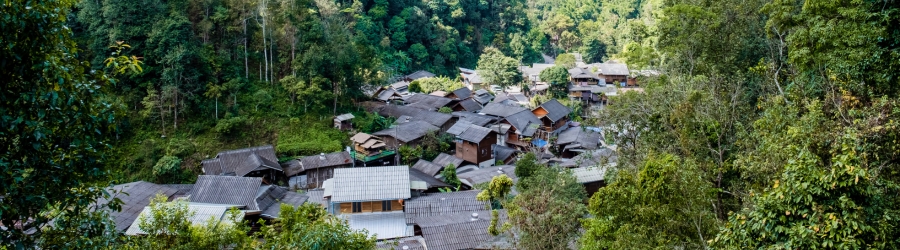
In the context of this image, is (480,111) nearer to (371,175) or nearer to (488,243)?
(371,175)

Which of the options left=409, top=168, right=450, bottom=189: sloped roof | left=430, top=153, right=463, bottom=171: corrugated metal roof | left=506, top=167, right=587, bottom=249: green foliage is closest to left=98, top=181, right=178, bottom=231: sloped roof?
left=409, top=168, right=450, bottom=189: sloped roof

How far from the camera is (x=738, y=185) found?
36.4 feet

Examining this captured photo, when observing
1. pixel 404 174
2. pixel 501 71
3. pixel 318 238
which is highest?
pixel 318 238

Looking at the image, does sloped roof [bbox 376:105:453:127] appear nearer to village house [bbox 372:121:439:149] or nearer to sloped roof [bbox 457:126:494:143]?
village house [bbox 372:121:439:149]

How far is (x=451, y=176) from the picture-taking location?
24266 millimetres

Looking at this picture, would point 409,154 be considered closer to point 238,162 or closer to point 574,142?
point 238,162

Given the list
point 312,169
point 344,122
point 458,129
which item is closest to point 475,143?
point 458,129

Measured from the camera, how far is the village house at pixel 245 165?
75.4ft

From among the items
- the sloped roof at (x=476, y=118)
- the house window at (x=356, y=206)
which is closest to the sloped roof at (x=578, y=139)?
the sloped roof at (x=476, y=118)

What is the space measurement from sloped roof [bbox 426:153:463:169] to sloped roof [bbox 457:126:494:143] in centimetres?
126

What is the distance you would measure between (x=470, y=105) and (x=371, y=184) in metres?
20.2

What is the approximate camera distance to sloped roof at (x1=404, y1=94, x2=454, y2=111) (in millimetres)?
36344

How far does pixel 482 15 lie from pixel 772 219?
5954 cm

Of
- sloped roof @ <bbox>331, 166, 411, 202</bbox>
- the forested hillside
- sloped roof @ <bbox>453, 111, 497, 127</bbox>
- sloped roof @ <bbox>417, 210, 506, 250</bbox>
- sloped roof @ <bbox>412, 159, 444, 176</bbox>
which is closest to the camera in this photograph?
the forested hillside
